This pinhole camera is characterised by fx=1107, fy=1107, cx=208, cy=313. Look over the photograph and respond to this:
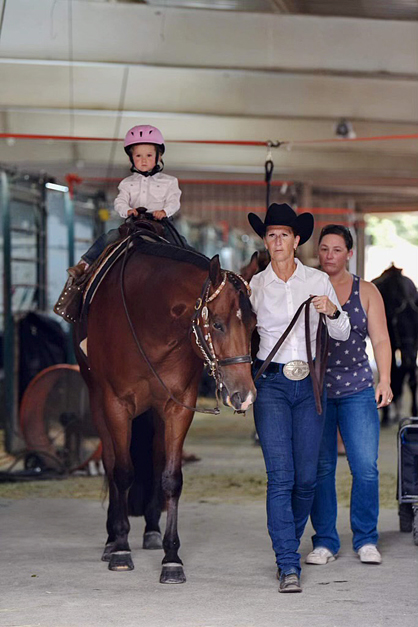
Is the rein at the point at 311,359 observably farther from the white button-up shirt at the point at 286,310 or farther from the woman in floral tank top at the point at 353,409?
the woman in floral tank top at the point at 353,409

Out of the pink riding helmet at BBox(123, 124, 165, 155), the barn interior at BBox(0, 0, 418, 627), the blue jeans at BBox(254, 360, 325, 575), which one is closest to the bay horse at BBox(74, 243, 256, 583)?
the blue jeans at BBox(254, 360, 325, 575)

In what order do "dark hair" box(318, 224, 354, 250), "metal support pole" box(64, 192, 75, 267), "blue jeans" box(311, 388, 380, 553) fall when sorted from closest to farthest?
"blue jeans" box(311, 388, 380, 553) → "dark hair" box(318, 224, 354, 250) → "metal support pole" box(64, 192, 75, 267)

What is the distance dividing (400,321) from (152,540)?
633cm

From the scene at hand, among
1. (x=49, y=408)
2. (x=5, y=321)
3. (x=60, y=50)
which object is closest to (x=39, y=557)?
(x=49, y=408)

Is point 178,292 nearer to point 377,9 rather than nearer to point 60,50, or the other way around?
point 60,50

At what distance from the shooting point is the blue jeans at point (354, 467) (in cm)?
541

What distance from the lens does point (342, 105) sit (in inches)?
493

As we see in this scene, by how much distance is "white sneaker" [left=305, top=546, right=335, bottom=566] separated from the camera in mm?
5410

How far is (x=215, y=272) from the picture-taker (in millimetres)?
4711

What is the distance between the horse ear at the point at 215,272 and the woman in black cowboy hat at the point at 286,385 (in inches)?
11.6

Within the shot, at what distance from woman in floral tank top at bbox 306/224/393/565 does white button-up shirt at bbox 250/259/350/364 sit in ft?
1.55

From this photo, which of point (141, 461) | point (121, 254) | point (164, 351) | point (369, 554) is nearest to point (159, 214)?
point (121, 254)

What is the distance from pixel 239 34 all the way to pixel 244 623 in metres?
7.50

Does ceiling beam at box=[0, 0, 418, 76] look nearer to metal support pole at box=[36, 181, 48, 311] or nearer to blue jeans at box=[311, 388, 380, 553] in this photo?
metal support pole at box=[36, 181, 48, 311]
